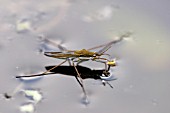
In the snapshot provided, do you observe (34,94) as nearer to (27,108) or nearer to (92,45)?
(27,108)

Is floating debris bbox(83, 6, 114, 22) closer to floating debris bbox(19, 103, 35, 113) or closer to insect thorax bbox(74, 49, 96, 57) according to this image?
insect thorax bbox(74, 49, 96, 57)

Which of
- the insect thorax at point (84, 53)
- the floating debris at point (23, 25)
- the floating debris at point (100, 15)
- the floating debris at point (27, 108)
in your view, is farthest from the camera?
the floating debris at point (100, 15)

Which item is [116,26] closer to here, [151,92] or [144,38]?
[144,38]

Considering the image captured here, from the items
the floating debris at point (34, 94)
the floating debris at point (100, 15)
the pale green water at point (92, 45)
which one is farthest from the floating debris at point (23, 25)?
the floating debris at point (34, 94)

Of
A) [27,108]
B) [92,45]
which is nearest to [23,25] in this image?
[92,45]

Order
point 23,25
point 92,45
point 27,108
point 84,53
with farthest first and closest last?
point 23,25 → point 92,45 → point 84,53 → point 27,108

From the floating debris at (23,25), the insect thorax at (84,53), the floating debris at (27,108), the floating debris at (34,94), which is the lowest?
the floating debris at (27,108)

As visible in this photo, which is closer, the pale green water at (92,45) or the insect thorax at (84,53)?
the pale green water at (92,45)

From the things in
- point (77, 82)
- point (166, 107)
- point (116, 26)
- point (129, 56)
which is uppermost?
point (116, 26)

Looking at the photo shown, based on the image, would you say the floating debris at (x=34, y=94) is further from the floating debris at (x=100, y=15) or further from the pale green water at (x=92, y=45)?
the floating debris at (x=100, y=15)

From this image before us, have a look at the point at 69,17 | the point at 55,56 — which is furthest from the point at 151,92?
the point at 69,17

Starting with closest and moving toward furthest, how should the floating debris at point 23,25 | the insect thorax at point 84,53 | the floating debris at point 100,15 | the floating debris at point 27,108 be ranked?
the floating debris at point 27,108
the insect thorax at point 84,53
the floating debris at point 23,25
the floating debris at point 100,15
